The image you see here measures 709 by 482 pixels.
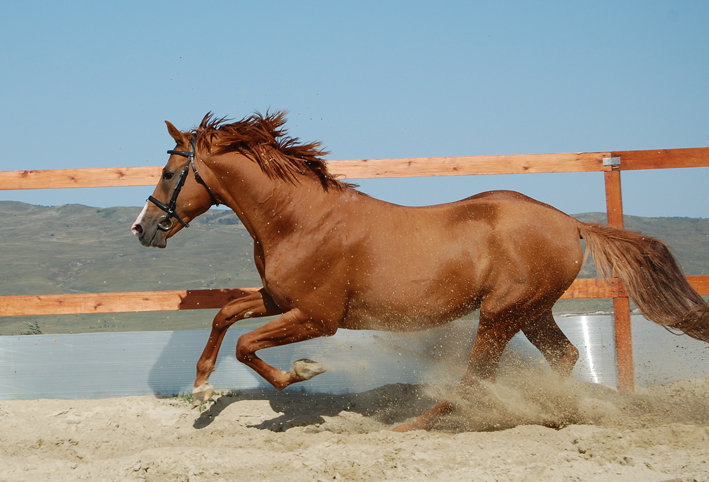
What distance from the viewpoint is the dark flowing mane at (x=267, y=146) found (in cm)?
441

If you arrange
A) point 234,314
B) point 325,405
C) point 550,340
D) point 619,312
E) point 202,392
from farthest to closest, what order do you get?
point 619,312 < point 325,405 < point 550,340 < point 234,314 < point 202,392

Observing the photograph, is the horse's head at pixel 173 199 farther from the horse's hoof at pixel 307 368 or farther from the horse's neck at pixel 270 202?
the horse's hoof at pixel 307 368

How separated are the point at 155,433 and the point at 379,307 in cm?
176

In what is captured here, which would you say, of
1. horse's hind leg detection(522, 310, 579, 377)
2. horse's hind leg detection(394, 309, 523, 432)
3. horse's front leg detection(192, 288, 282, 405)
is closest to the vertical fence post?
horse's hind leg detection(522, 310, 579, 377)

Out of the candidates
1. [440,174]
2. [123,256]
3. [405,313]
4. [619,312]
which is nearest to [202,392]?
[405,313]

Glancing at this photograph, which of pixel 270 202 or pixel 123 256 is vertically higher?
pixel 270 202

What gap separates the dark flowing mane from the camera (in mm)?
4410

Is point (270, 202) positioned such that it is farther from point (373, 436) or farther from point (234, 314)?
point (373, 436)

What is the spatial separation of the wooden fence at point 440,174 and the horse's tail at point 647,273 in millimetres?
754

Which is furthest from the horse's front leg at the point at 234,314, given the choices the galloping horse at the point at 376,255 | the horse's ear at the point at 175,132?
the horse's ear at the point at 175,132

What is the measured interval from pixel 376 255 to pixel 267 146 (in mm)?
1050

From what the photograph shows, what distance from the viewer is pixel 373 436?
3.93m

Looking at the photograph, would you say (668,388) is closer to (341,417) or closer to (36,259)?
(341,417)

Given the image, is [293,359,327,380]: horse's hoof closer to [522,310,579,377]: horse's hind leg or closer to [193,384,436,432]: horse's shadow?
[193,384,436,432]: horse's shadow
